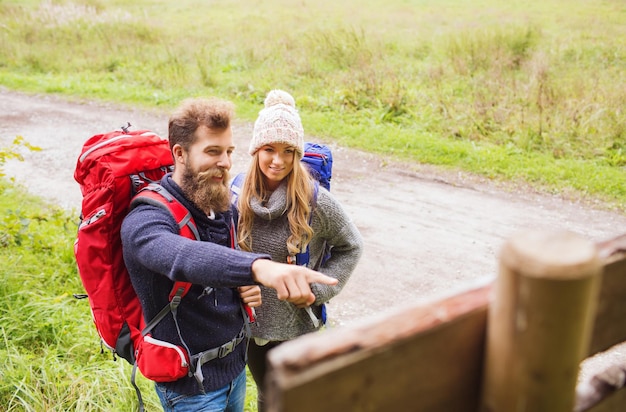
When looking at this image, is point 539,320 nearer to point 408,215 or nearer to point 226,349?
point 226,349

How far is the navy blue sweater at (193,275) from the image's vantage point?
1742mm

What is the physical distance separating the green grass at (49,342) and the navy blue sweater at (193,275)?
1226mm

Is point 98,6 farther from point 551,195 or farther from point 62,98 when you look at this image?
point 551,195

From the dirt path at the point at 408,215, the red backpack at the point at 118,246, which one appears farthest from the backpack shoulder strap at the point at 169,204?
the dirt path at the point at 408,215

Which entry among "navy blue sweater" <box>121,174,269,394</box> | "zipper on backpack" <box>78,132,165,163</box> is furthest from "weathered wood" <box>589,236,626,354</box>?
"zipper on backpack" <box>78,132,165,163</box>

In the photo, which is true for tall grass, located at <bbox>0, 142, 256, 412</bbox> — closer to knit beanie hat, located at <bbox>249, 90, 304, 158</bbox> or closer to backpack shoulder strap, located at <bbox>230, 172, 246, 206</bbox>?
backpack shoulder strap, located at <bbox>230, 172, 246, 206</bbox>

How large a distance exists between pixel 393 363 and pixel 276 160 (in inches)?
86.3

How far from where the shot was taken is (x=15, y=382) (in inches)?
136

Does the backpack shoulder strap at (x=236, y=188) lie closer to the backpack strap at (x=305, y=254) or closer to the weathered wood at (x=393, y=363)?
the backpack strap at (x=305, y=254)

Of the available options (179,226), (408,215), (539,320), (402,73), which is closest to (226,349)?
(179,226)

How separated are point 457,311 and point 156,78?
12695 mm

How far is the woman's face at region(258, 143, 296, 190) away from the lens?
293 centimetres

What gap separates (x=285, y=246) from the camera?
2852 millimetres

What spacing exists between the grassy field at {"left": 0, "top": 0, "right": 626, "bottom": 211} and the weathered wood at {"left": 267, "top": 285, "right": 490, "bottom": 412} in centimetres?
A: 697
